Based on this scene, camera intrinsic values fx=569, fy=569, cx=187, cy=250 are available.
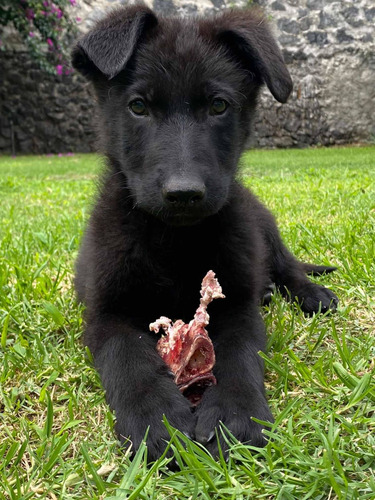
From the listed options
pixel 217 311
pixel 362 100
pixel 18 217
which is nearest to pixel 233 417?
pixel 217 311

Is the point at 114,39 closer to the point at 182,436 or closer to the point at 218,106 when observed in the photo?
the point at 218,106

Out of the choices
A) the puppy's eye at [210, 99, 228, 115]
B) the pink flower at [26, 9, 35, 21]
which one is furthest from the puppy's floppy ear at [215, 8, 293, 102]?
the pink flower at [26, 9, 35, 21]

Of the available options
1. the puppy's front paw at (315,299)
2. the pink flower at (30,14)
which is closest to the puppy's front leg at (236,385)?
the puppy's front paw at (315,299)

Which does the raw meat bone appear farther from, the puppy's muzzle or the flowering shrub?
the flowering shrub

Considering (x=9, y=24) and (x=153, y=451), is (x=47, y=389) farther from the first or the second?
(x=9, y=24)

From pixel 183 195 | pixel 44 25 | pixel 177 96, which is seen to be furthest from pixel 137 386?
pixel 44 25

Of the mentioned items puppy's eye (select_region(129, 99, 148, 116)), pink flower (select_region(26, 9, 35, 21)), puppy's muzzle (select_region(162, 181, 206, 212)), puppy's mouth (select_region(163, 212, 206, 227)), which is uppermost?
puppy's eye (select_region(129, 99, 148, 116))

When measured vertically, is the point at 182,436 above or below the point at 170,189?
below
